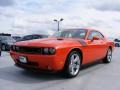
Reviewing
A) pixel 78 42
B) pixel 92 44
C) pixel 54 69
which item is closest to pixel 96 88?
pixel 54 69

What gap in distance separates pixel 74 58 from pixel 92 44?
3.88 feet

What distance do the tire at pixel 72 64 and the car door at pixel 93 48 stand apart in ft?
1.81

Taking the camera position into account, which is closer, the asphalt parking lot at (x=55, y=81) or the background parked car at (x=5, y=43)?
the asphalt parking lot at (x=55, y=81)

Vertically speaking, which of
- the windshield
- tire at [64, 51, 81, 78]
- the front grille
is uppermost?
the windshield

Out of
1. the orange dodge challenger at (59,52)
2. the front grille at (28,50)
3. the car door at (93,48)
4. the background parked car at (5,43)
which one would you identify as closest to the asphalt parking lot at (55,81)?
the orange dodge challenger at (59,52)

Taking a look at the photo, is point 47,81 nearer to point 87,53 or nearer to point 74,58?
point 74,58

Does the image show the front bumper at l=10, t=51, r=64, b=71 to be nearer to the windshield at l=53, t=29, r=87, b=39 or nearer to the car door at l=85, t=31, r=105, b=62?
the car door at l=85, t=31, r=105, b=62

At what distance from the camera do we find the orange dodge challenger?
586cm

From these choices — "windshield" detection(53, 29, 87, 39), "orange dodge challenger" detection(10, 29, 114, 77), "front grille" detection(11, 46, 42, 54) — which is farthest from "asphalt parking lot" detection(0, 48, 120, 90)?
"windshield" detection(53, 29, 87, 39)

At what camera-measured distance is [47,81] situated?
5930 millimetres

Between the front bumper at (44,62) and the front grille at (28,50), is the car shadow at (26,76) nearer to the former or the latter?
the front bumper at (44,62)

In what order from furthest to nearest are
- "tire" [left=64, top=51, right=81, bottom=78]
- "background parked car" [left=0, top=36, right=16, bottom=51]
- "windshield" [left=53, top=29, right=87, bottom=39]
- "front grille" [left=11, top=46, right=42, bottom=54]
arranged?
"background parked car" [left=0, top=36, right=16, bottom=51], "windshield" [left=53, top=29, right=87, bottom=39], "tire" [left=64, top=51, right=81, bottom=78], "front grille" [left=11, top=46, right=42, bottom=54]

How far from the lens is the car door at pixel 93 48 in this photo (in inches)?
286

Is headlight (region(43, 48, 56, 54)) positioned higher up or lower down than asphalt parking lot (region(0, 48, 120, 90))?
higher up
